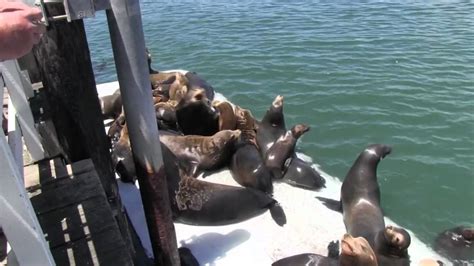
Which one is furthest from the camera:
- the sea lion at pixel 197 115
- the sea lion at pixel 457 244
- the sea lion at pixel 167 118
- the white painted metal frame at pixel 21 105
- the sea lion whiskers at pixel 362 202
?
the sea lion at pixel 167 118

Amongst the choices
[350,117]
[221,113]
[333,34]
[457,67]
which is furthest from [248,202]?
[333,34]

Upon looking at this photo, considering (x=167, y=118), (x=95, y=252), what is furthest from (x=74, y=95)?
(x=167, y=118)

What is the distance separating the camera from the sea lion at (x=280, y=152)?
5.63 m

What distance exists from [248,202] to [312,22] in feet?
35.6

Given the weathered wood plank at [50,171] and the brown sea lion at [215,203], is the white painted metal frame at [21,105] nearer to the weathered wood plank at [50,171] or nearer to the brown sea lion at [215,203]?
the weathered wood plank at [50,171]

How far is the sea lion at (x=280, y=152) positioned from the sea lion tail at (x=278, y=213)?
759mm

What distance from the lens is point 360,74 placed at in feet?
33.2

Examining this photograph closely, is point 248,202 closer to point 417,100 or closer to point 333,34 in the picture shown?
point 417,100

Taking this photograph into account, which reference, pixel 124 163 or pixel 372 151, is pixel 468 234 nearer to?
pixel 372 151

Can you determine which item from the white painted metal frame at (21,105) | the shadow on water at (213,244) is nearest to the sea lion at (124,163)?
the white painted metal frame at (21,105)

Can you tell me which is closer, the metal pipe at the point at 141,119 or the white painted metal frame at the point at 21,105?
the metal pipe at the point at 141,119

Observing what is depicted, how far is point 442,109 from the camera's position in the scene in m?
8.25

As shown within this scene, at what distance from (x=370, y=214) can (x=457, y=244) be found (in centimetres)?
88

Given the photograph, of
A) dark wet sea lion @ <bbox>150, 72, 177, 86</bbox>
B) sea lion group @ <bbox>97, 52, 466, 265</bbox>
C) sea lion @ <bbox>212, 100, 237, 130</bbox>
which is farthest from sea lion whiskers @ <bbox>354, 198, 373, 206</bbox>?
dark wet sea lion @ <bbox>150, 72, 177, 86</bbox>
